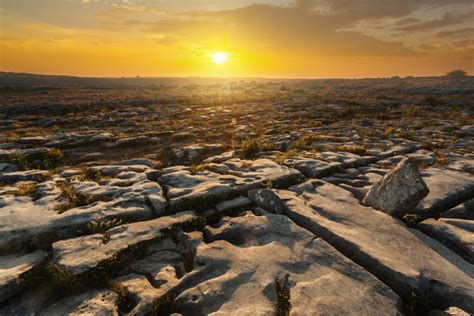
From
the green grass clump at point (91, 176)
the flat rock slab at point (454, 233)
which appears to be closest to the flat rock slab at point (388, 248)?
the flat rock slab at point (454, 233)

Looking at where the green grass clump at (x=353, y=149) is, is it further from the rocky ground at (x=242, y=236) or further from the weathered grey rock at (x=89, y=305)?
the weathered grey rock at (x=89, y=305)

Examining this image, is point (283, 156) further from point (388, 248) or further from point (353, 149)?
point (388, 248)

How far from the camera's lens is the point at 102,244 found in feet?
19.2

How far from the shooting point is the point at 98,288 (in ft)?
16.2

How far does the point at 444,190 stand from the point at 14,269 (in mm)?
9982

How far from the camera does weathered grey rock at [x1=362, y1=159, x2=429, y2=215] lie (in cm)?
686

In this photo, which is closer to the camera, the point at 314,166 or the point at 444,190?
the point at 444,190

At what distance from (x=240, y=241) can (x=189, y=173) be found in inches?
177

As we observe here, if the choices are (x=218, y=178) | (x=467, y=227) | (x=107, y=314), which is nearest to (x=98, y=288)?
(x=107, y=314)

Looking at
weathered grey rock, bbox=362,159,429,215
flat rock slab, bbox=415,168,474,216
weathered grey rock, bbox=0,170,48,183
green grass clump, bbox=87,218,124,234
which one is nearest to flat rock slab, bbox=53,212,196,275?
green grass clump, bbox=87,218,124,234

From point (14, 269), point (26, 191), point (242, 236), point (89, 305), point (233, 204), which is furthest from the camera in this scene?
point (26, 191)

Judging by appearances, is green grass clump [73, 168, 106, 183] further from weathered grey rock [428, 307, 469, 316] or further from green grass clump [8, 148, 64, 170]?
weathered grey rock [428, 307, 469, 316]

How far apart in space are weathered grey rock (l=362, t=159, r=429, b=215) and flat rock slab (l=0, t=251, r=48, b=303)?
7363 mm

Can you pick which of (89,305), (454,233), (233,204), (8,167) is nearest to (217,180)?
(233,204)
